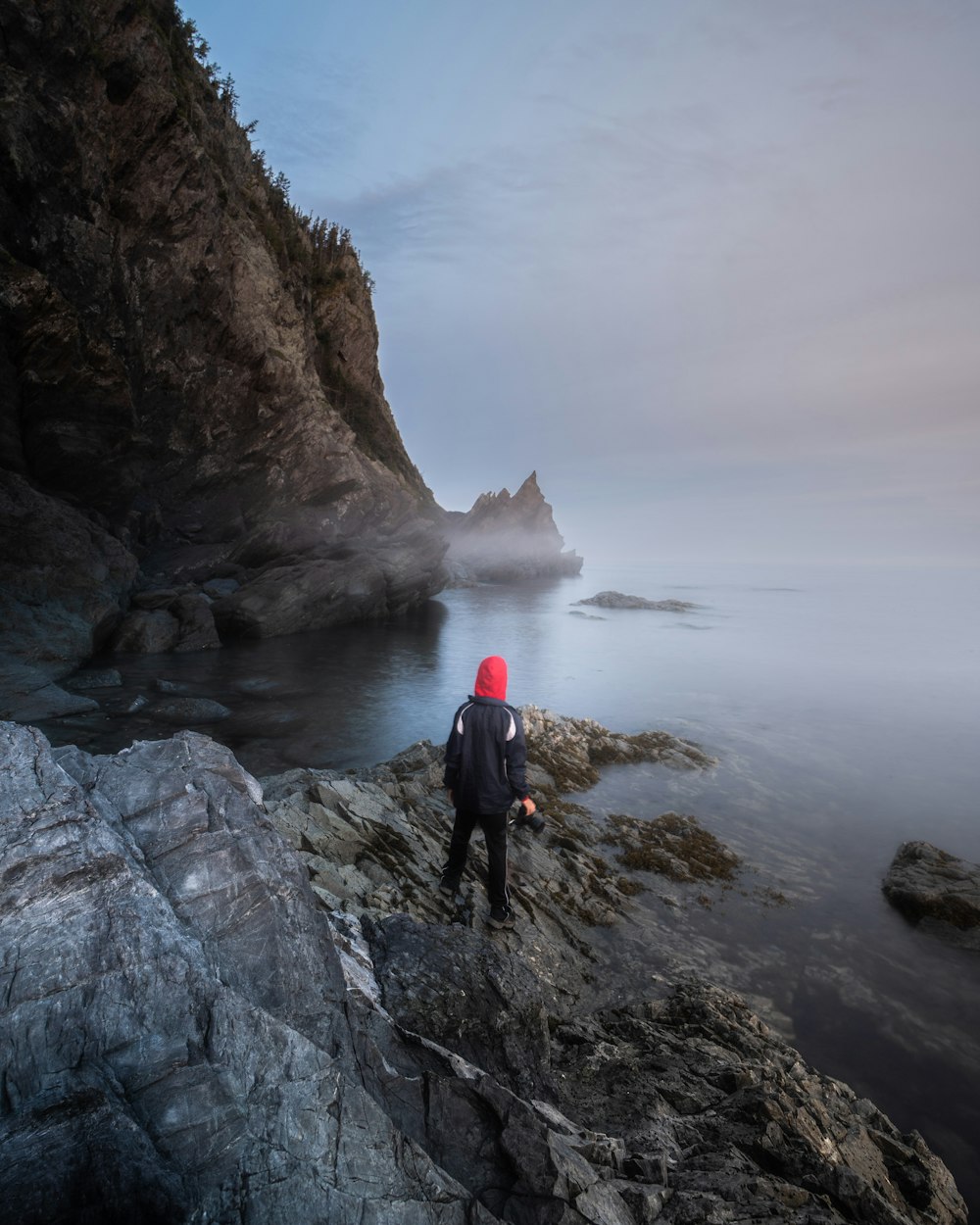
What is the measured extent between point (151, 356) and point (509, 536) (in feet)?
322

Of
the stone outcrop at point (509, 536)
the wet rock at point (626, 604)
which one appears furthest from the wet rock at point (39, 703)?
the stone outcrop at point (509, 536)

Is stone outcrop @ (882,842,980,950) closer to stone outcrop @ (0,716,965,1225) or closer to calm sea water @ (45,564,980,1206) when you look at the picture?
calm sea water @ (45,564,980,1206)

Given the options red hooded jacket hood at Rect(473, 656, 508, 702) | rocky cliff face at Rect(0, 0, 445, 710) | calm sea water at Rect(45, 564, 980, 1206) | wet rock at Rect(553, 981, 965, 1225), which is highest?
rocky cliff face at Rect(0, 0, 445, 710)

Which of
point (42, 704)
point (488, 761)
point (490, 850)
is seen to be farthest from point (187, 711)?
point (488, 761)

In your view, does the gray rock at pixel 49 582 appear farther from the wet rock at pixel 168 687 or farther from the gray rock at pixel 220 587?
the gray rock at pixel 220 587

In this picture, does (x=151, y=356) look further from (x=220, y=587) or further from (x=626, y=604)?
(x=626, y=604)

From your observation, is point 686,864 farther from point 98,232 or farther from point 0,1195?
point 98,232

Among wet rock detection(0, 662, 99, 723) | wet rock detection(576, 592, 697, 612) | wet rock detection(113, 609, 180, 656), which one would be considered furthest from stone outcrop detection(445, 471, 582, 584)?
wet rock detection(0, 662, 99, 723)

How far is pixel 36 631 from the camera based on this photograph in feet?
67.5

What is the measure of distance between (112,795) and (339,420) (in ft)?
122

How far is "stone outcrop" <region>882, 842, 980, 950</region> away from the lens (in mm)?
10263

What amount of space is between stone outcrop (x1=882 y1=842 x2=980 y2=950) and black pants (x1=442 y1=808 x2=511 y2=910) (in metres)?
7.95

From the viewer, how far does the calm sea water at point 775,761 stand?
7.95 metres

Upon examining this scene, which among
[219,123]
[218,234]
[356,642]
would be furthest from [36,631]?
[219,123]
